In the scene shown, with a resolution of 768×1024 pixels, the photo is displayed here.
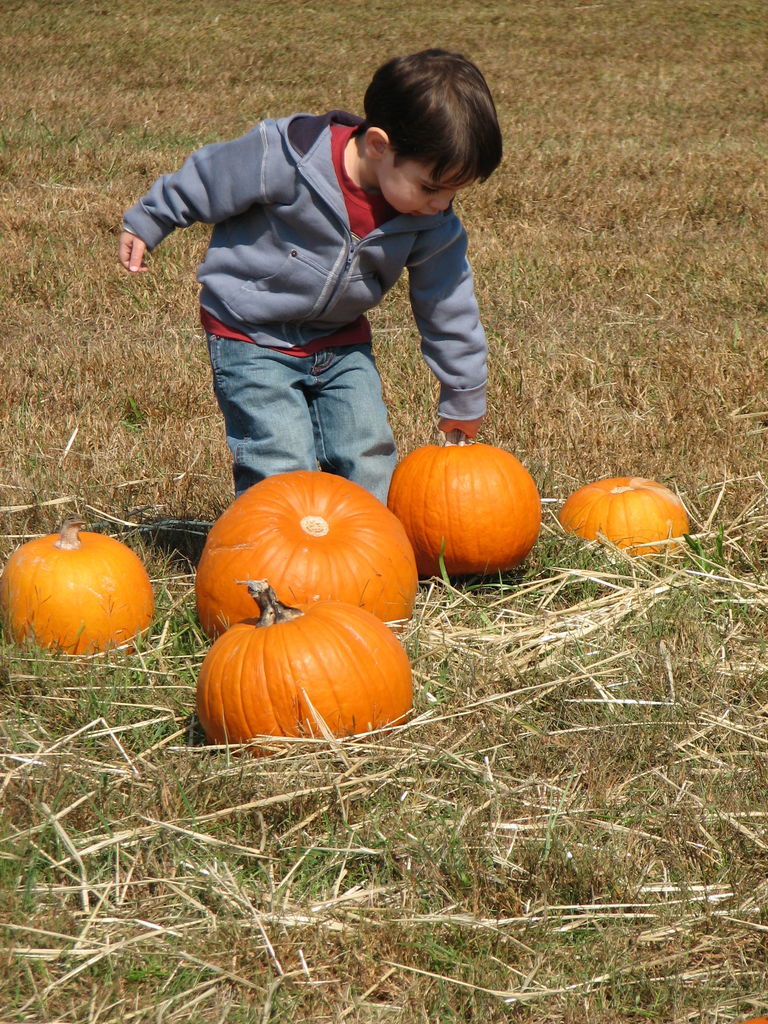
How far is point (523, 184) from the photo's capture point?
9789 mm

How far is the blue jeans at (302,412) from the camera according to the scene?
3.84 meters

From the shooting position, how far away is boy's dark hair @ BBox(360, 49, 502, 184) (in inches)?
128

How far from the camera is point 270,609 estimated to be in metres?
2.89

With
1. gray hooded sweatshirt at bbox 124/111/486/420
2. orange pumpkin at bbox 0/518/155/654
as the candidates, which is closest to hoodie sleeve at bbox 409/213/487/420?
gray hooded sweatshirt at bbox 124/111/486/420

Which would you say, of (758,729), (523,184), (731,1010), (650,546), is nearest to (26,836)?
(731,1010)

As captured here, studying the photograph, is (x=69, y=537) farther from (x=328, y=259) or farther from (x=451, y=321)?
(x=451, y=321)

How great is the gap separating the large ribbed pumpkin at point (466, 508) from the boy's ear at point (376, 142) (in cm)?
98

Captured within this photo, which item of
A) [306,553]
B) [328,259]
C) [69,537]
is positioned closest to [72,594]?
[69,537]

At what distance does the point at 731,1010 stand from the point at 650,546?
6.79 feet

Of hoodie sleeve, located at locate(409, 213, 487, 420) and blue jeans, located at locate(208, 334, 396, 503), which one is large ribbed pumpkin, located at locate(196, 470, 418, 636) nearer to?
blue jeans, located at locate(208, 334, 396, 503)

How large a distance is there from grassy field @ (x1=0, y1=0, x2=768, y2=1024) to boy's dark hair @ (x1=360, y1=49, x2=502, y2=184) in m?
1.36

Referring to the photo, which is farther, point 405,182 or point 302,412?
point 302,412

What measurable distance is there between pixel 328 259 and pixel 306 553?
1031 millimetres

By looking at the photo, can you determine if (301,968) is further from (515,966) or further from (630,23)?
(630,23)
